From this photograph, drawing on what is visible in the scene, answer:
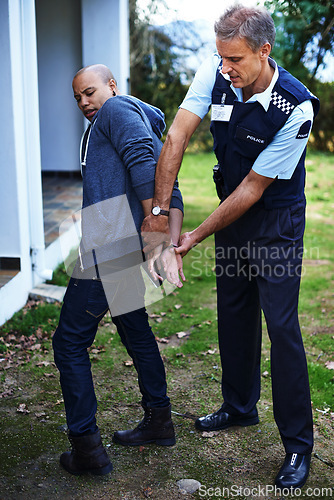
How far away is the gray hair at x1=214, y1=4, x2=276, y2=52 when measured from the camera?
2230mm

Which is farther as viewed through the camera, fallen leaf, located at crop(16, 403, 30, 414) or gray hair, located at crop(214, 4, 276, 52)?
fallen leaf, located at crop(16, 403, 30, 414)

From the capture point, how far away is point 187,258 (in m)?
6.12

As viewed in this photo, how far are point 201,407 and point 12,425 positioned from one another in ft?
3.40

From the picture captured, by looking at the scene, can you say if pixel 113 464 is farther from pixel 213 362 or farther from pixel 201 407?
pixel 213 362

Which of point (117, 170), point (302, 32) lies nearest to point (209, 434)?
point (117, 170)

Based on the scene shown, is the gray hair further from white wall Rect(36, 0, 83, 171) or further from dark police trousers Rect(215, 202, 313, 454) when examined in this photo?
white wall Rect(36, 0, 83, 171)

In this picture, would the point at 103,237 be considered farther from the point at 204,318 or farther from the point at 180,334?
the point at 204,318

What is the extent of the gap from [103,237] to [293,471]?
1339 millimetres

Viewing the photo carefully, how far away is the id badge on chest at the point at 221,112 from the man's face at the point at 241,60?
0.49 feet

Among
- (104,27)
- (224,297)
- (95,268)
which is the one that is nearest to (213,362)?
(224,297)

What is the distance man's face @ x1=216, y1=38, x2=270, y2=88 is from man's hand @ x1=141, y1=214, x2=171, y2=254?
25.1 inches

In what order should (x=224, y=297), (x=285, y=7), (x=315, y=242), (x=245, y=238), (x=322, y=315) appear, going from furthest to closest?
(x=315, y=242), (x=285, y=7), (x=322, y=315), (x=224, y=297), (x=245, y=238)

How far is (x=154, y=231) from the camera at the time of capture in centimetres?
249

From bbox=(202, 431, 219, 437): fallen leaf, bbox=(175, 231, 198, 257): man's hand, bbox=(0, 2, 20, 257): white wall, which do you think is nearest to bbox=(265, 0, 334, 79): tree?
bbox=(0, 2, 20, 257): white wall
